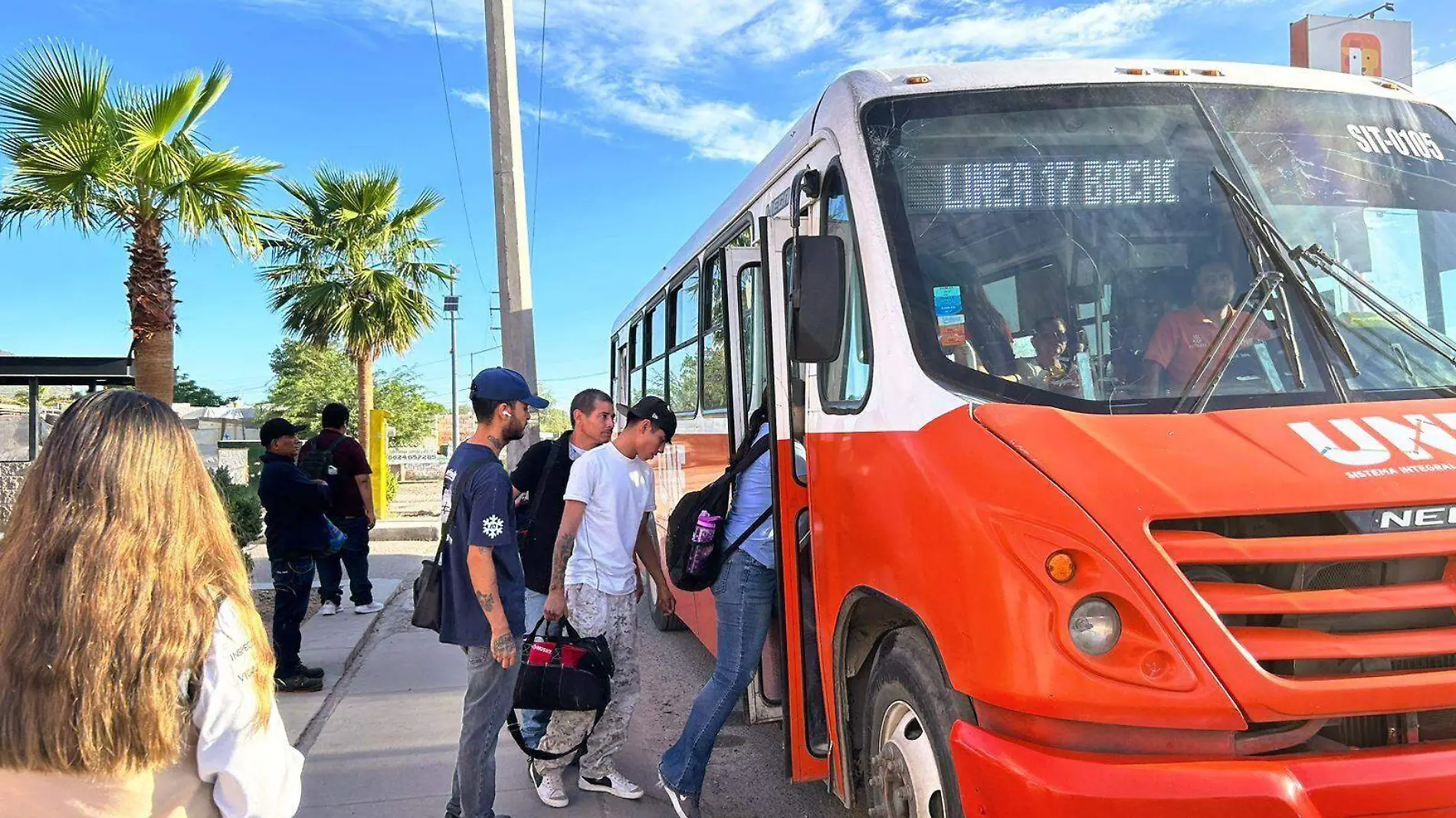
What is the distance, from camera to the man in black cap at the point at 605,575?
470 centimetres

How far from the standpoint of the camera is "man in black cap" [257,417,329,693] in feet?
22.0

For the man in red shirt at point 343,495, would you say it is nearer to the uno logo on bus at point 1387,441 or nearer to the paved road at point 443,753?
the paved road at point 443,753

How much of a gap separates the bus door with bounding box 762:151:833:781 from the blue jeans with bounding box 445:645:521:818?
114cm

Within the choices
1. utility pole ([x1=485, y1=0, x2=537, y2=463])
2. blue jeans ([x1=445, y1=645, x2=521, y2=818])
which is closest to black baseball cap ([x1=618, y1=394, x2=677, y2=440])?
blue jeans ([x1=445, y1=645, x2=521, y2=818])

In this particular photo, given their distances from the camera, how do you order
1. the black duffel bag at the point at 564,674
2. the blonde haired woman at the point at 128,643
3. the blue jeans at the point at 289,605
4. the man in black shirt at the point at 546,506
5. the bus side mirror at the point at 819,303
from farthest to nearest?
the blue jeans at the point at 289,605 → the man in black shirt at the point at 546,506 → the black duffel bag at the point at 564,674 → the bus side mirror at the point at 819,303 → the blonde haired woman at the point at 128,643

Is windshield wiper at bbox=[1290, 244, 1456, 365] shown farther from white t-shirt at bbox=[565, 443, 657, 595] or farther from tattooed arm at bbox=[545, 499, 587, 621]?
tattooed arm at bbox=[545, 499, 587, 621]

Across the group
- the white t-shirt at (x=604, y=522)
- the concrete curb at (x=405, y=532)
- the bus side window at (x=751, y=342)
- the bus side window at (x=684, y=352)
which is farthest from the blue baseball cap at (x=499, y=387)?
the concrete curb at (x=405, y=532)

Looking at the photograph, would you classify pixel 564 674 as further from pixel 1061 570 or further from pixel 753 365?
pixel 1061 570

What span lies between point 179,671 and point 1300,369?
301cm

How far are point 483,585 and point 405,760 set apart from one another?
2.24 meters

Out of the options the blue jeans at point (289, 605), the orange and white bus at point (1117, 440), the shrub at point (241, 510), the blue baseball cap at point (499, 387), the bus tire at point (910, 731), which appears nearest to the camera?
the orange and white bus at point (1117, 440)

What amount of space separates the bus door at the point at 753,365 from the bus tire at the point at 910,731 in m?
0.98

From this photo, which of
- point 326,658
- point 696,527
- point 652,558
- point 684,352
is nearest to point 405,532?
point 326,658

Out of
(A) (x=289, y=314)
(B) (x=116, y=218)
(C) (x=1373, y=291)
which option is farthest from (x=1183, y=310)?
(A) (x=289, y=314)
